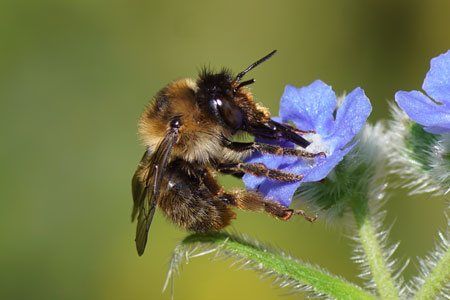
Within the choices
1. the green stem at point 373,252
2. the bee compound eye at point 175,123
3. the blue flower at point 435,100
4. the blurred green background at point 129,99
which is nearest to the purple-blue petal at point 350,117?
the blue flower at point 435,100

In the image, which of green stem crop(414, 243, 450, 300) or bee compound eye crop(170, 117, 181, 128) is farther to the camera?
bee compound eye crop(170, 117, 181, 128)

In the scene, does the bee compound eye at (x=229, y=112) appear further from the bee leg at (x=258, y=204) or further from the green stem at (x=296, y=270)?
the green stem at (x=296, y=270)

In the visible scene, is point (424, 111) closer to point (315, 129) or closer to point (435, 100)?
point (435, 100)

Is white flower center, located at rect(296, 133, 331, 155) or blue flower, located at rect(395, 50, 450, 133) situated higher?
blue flower, located at rect(395, 50, 450, 133)

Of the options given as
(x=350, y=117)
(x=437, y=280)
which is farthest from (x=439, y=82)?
(x=437, y=280)

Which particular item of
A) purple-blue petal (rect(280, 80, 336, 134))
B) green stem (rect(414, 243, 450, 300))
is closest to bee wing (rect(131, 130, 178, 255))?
purple-blue petal (rect(280, 80, 336, 134))

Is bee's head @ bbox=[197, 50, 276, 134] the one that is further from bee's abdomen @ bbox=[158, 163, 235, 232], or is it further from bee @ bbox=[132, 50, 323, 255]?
bee's abdomen @ bbox=[158, 163, 235, 232]
